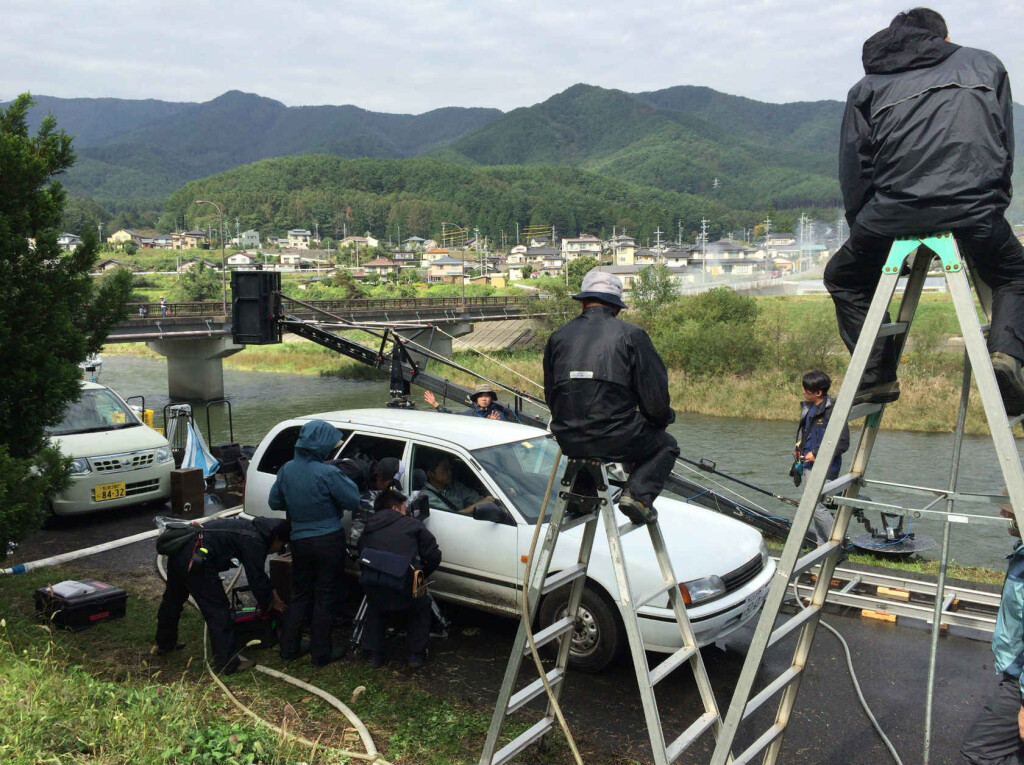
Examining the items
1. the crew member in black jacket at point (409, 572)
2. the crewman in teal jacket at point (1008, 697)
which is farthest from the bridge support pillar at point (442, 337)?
the crewman in teal jacket at point (1008, 697)

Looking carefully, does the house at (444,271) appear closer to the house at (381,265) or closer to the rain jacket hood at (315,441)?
the house at (381,265)

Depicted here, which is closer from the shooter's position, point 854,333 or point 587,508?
point 854,333

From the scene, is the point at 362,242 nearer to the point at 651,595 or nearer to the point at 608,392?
the point at 608,392

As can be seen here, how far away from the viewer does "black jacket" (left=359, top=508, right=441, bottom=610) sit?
5.73m

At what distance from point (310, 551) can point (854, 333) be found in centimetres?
410

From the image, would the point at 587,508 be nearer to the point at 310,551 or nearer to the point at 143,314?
the point at 310,551

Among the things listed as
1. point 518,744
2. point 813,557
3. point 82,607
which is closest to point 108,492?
point 82,607

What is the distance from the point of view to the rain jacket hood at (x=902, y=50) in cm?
300

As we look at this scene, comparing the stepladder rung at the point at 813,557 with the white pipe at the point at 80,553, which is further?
the white pipe at the point at 80,553

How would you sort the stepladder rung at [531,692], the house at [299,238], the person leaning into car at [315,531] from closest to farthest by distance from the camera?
the stepladder rung at [531,692]
the person leaning into car at [315,531]
the house at [299,238]

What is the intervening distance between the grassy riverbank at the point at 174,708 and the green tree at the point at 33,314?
108 centimetres

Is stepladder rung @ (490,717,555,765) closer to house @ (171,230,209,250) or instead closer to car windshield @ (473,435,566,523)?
car windshield @ (473,435,566,523)

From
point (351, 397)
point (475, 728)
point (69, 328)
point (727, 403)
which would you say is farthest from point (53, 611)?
point (351, 397)

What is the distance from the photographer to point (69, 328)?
6020 millimetres
